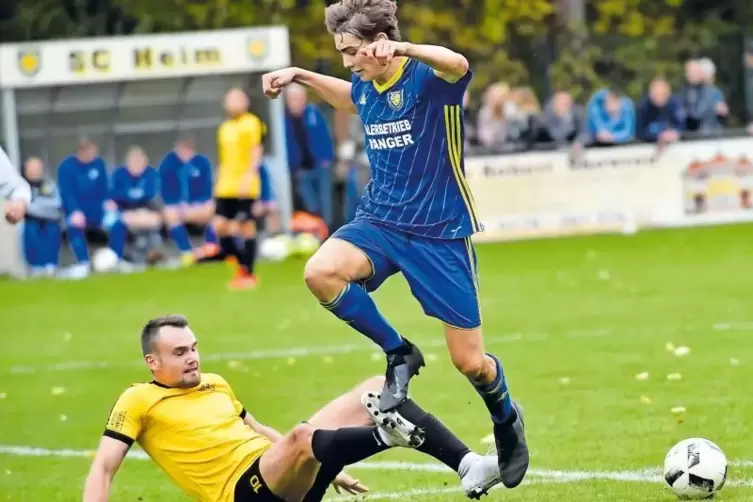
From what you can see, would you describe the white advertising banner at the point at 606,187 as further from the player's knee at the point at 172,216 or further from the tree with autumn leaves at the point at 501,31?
the player's knee at the point at 172,216

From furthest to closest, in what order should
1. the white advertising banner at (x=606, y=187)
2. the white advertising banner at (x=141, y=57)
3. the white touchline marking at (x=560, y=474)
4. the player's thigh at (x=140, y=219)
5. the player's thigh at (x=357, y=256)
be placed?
the white advertising banner at (x=141, y=57) < the player's thigh at (x=140, y=219) < the white advertising banner at (x=606, y=187) < the white touchline marking at (x=560, y=474) < the player's thigh at (x=357, y=256)

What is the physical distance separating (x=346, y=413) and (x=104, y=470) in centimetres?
113

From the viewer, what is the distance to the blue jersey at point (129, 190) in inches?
859

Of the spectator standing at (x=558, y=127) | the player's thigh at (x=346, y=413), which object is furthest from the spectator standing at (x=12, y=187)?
the spectator standing at (x=558, y=127)

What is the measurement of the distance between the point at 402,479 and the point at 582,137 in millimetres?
14824

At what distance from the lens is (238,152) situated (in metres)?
17.7

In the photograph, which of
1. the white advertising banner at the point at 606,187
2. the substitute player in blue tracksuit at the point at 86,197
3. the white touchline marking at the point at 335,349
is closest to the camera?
the white touchline marking at the point at 335,349

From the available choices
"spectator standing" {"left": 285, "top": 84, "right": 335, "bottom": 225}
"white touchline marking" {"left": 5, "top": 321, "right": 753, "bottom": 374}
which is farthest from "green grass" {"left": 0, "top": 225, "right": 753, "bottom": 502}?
"spectator standing" {"left": 285, "top": 84, "right": 335, "bottom": 225}

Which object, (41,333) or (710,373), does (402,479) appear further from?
(41,333)

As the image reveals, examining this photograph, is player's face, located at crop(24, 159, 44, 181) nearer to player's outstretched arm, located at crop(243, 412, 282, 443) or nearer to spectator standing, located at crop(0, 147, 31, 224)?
spectator standing, located at crop(0, 147, 31, 224)

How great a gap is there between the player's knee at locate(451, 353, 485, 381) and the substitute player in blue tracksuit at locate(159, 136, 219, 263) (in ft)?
47.9

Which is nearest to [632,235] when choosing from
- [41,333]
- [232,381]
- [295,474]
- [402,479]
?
[41,333]

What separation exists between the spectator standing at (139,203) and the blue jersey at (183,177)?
0.78 ft

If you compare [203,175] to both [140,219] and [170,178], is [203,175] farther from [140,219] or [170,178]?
[140,219]
